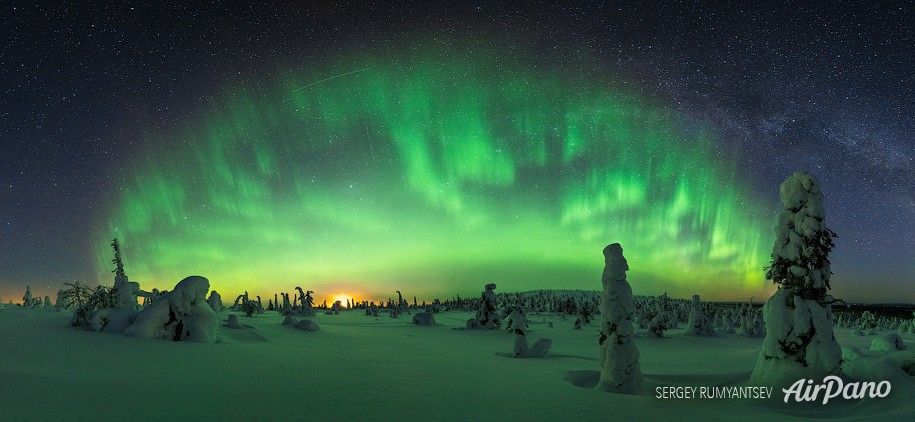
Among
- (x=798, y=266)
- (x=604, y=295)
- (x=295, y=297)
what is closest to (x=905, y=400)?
(x=798, y=266)

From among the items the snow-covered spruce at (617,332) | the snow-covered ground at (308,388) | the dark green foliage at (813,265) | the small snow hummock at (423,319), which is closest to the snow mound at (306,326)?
the snow-covered ground at (308,388)

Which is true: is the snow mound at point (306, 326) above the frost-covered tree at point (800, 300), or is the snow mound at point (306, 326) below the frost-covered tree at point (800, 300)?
below

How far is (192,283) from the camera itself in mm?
15820

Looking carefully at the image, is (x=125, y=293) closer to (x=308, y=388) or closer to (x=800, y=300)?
(x=308, y=388)

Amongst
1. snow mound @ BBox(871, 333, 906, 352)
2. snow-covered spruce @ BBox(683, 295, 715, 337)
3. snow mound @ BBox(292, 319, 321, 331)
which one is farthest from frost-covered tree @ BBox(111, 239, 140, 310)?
snow-covered spruce @ BBox(683, 295, 715, 337)

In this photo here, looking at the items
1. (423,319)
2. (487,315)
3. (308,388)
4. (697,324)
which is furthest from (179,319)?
(697,324)

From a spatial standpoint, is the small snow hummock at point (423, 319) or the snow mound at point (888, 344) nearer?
the snow mound at point (888, 344)

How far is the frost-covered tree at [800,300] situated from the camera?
13039 mm

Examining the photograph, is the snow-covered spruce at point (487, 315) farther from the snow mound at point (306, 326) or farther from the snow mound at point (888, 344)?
the snow mound at point (888, 344)

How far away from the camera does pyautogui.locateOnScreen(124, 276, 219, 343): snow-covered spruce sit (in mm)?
14289

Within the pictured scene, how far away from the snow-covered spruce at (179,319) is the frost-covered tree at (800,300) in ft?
55.3

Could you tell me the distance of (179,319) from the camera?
49.3 feet

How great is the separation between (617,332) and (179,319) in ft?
45.4

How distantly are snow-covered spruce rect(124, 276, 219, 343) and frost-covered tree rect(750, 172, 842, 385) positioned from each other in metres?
16.9
